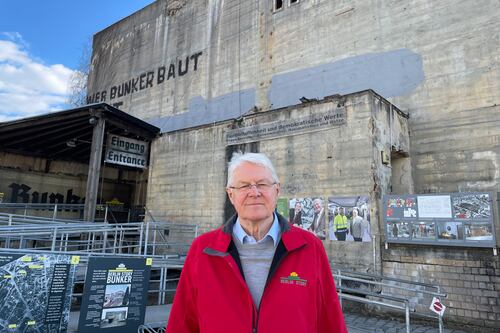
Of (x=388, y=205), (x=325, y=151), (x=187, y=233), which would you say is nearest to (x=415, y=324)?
(x=388, y=205)

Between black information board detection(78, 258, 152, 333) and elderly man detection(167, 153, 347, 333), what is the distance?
3.32 m

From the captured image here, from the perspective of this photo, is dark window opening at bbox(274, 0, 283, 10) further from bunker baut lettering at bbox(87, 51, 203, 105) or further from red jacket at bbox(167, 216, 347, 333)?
red jacket at bbox(167, 216, 347, 333)

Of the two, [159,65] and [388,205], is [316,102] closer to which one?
[388,205]

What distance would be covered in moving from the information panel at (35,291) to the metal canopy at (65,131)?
9.65 metres

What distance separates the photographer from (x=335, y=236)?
9828 mm

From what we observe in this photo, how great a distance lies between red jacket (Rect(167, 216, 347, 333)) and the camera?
6.23ft

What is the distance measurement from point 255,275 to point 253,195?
0.48 meters

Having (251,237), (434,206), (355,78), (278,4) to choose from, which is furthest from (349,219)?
(278,4)

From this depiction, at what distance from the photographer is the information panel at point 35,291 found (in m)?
4.46

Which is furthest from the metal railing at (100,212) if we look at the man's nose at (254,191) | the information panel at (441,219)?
the man's nose at (254,191)

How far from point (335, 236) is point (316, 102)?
4046mm

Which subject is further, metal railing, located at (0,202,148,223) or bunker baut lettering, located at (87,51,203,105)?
bunker baut lettering, located at (87,51,203,105)

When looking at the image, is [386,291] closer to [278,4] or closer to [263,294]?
[263,294]

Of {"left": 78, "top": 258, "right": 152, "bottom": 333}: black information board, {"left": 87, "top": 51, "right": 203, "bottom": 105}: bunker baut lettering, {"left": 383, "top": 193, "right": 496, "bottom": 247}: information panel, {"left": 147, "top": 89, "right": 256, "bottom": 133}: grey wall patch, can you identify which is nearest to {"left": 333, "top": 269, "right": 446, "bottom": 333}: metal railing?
{"left": 383, "top": 193, "right": 496, "bottom": 247}: information panel
